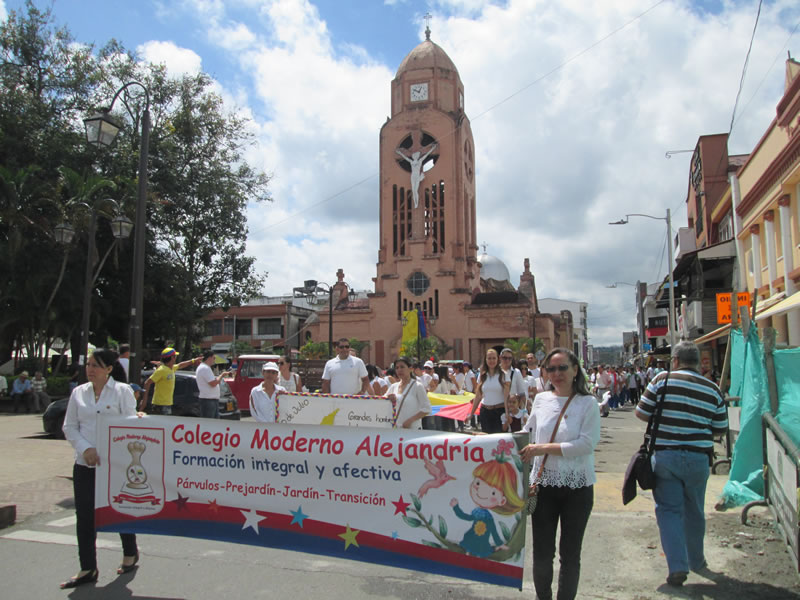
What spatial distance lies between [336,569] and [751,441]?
506 centimetres

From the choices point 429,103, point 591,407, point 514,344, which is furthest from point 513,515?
point 429,103

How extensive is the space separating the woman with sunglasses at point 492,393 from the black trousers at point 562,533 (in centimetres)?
476

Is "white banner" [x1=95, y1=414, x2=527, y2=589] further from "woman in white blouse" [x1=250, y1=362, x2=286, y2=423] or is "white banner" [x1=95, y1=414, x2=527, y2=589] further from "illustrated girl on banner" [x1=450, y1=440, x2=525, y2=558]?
"woman in white blouse" [x1=250, y1=362, x2=286, y2=423]

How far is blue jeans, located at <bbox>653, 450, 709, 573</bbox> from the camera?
4727 millimetres

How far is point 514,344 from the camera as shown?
53.2 meters

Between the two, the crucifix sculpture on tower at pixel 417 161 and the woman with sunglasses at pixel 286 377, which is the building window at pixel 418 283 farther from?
the woman with sunglasses at pixel 286 377

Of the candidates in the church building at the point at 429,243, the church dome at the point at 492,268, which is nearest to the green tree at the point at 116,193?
the church building at the point at 429,243

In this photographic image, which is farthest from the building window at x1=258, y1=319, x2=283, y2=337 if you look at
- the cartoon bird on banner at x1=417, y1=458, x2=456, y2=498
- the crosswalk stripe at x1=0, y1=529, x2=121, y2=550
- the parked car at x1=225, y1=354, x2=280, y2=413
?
the cartoon bird on banner at x1=417, y1=458, x2=456, y2=498

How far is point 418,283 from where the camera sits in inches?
2372

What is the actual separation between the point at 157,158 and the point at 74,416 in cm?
2898

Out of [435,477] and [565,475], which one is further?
[435,477]

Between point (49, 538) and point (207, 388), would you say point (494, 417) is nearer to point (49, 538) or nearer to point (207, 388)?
point (207, 388)

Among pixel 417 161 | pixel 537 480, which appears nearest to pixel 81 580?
pixel 537 480

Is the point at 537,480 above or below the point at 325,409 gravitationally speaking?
below
